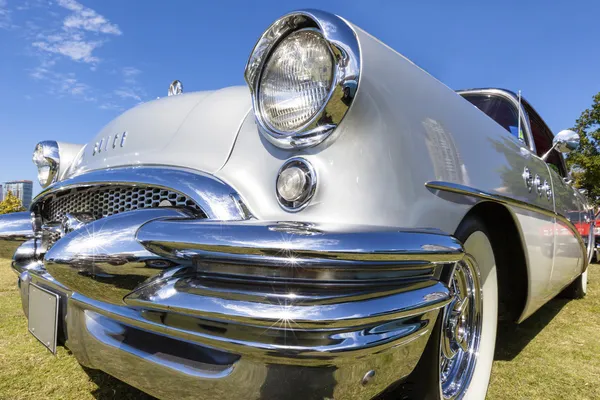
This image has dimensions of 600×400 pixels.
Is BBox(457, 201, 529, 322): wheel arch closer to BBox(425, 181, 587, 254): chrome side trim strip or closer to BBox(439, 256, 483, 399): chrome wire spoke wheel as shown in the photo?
BBox(425, 181, 587, 254): chrome side trim strip

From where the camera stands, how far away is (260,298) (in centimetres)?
87

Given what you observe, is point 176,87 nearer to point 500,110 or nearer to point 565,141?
point 500,110

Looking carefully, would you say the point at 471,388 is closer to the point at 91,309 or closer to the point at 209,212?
the point at 209,212

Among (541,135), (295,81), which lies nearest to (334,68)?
(295,81)

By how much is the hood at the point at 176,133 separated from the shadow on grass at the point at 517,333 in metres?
1.89

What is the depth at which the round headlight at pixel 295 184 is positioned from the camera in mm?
1086

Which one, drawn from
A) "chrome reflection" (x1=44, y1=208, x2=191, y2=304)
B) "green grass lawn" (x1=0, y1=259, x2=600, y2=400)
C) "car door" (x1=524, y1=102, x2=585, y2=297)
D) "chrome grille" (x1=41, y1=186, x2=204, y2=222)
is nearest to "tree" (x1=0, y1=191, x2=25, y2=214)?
"green grass lawn" (x1=0, y1=259, x2=600, y2=400)

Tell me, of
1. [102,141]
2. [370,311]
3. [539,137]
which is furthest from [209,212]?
[539,137]

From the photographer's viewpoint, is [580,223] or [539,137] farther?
[580,223]

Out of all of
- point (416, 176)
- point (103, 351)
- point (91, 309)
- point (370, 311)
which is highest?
point (416, 176)

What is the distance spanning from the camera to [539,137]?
3078 millimetres

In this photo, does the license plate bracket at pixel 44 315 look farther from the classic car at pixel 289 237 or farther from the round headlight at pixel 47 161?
the round headlight at pixel 47 161

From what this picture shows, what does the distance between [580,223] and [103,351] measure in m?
3.39

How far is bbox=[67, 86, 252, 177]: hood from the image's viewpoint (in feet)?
4.64
